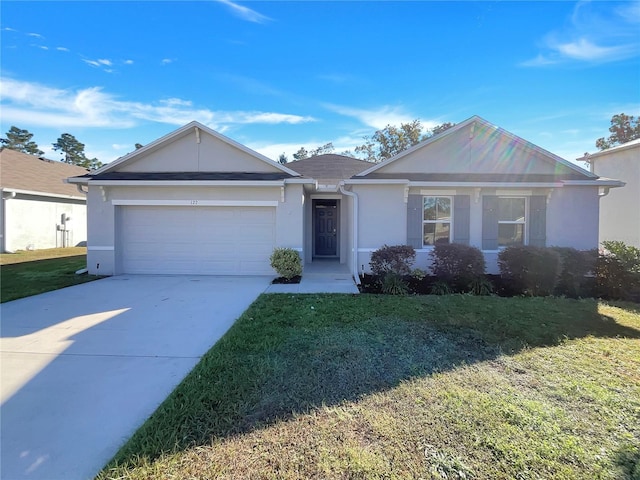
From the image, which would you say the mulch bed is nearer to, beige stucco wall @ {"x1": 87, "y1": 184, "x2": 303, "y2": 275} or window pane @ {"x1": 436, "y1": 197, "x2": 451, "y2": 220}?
beige stucco wall @ {"x1": 87, "y1": 184, "x2": 303, "y2": 275}

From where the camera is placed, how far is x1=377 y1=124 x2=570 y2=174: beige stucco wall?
988 centimetres

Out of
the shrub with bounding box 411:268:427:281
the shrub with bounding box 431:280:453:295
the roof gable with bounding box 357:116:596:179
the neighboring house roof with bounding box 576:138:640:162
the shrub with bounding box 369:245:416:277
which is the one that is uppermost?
the neighboring house roof with bounding box 576:138:640:162

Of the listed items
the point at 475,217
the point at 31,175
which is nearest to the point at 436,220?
Answer: the point at 475,217

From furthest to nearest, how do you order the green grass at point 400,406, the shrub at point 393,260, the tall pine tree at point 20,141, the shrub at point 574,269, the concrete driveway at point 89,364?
the tall pine tree at point 20,141 → the shrub at point 393,260 → the shrub at point 574,269 → the concrete driveway at point 89,364 → the green grass at point 400,406

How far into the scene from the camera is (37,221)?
16.3 meters

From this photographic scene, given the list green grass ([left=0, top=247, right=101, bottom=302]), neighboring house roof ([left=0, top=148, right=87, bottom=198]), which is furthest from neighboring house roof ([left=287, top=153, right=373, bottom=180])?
neighboring house roof ([left=0, top=148, right=87, bottom=198])

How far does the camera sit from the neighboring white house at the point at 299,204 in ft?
31.4

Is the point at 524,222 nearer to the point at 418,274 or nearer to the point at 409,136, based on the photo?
the point at 418,274

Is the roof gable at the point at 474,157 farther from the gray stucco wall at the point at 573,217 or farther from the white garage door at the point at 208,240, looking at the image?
the white garage door at the point at 208,240

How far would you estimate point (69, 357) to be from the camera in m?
3.99

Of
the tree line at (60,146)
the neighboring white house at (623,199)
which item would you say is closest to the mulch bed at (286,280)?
the neighboring white house at (623,199)

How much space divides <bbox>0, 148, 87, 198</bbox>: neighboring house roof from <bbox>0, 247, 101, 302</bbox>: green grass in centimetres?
393

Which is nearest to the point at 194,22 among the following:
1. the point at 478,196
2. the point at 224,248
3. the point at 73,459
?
the point at 224,248

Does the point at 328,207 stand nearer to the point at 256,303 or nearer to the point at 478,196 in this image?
the point at 478,196
